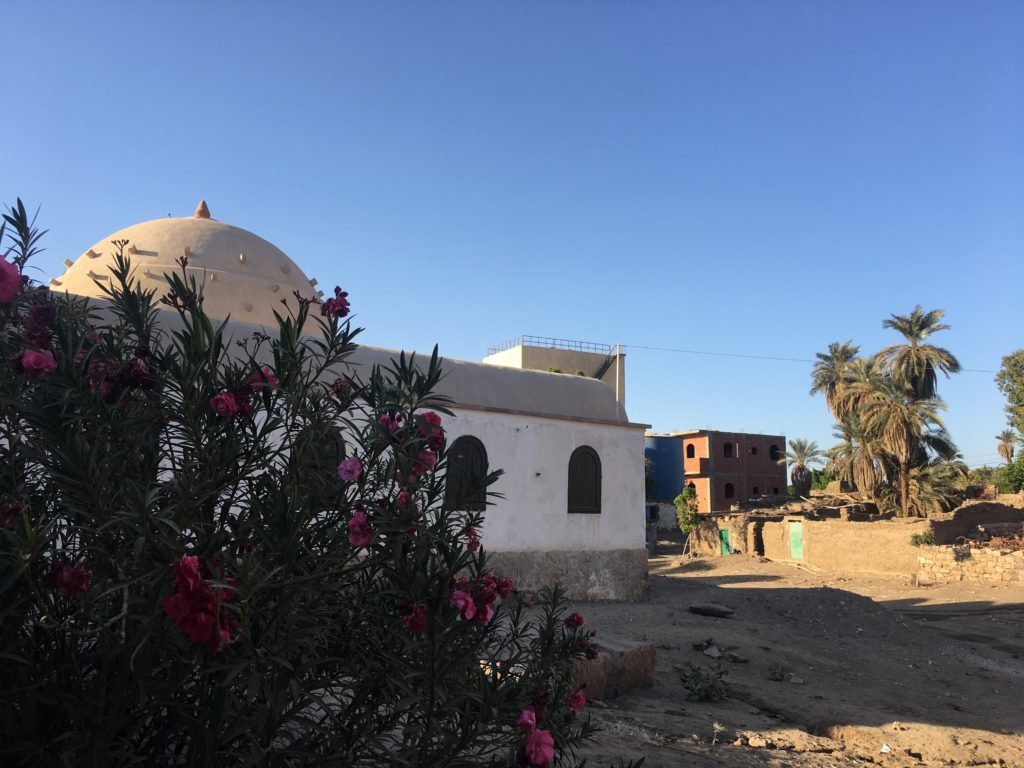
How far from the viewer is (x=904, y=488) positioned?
93.4 feet

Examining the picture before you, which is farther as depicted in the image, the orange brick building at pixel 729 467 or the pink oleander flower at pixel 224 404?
the orange brick building at pixel 729 467

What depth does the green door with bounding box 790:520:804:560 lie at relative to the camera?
2634 cm

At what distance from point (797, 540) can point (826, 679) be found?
17490mm

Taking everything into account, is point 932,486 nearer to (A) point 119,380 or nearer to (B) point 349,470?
(B) point 349,470

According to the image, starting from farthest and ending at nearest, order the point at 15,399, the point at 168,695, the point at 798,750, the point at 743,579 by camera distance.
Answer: the point at 743,579 → the point at 798,750 → the point at 15,399 → the point at 168,695

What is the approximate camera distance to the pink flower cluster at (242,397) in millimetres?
2285

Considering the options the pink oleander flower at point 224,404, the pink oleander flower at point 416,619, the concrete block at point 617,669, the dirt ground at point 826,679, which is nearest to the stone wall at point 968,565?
the dirt ground at point 826,679

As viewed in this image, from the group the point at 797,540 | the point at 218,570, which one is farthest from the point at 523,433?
the point at 797,540

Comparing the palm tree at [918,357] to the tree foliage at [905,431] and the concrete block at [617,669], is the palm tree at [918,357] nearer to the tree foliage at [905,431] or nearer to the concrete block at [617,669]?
the tree foliage at [905,431]

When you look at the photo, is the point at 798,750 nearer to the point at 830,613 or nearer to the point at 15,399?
the point at 15,399

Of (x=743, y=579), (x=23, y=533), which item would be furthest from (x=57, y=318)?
(x=743, y=579)

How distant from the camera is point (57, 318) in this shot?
9.10 ft

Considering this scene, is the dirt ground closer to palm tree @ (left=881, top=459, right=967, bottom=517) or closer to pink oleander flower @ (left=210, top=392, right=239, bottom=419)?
pink oleander flower @ (left=210, top=392, right=239, bottom=419)

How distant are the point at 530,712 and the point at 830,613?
14.0 m
